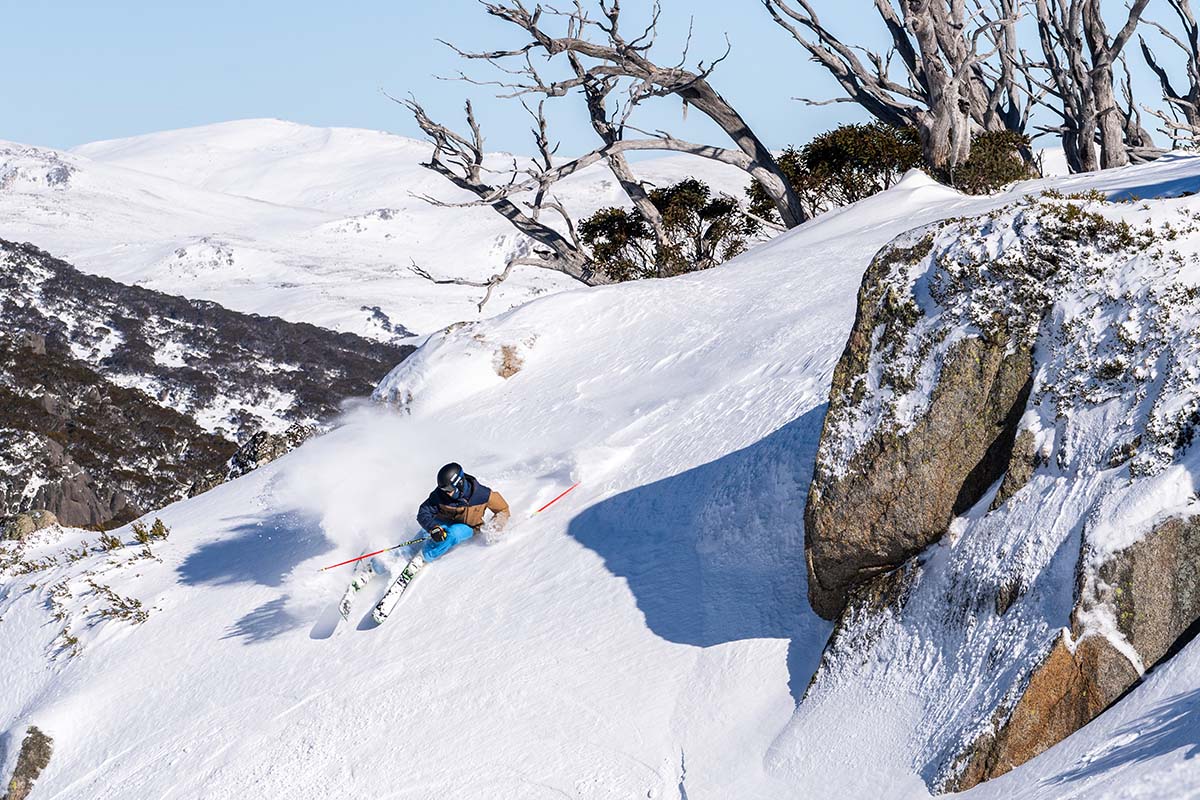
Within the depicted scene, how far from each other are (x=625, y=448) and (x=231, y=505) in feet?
20.1

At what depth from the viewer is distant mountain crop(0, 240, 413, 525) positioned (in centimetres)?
4434

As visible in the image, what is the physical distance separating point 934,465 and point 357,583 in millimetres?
5947

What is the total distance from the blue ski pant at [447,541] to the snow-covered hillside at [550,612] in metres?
0.17

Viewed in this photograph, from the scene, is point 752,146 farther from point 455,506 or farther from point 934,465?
point 934,465

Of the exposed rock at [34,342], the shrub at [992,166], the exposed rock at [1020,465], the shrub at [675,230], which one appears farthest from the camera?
the exposed rock at [34,342]

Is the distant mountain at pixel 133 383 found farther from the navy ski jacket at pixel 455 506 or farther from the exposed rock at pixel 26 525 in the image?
the navy ski jacket at pixel 455 506

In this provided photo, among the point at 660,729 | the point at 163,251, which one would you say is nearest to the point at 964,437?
the point at 660,729

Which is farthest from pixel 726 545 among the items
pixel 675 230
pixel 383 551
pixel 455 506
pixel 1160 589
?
pixel 675 230

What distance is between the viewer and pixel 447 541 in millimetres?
11297

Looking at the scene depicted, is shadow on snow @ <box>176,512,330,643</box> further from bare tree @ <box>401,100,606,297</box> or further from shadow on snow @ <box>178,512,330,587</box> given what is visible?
bare tree @ <box>401,100,606,297</box>

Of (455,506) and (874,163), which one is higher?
(874,163)

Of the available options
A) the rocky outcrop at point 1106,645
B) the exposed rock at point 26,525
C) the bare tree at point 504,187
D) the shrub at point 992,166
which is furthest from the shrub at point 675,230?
the rocky outcrop at point 1106,645

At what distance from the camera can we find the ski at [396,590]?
10773 millimetres

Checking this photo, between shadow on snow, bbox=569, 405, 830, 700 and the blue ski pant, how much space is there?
3.56 feet
